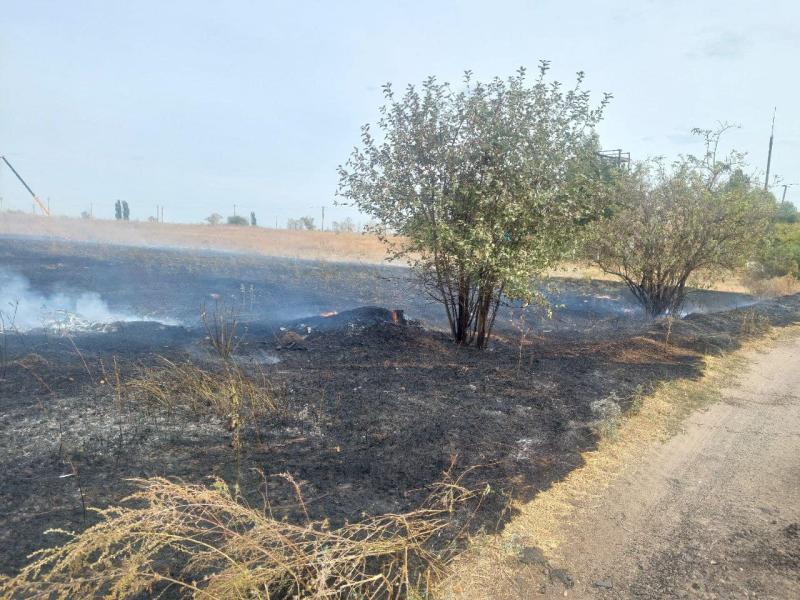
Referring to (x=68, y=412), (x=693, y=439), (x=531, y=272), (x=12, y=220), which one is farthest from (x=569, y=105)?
(x=12, y=220)

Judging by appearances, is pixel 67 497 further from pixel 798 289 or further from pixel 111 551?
pixel 798 289

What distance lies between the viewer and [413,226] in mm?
9453

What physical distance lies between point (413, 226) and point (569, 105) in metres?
3.11

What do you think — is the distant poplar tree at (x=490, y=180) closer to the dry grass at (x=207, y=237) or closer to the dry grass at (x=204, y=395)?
the dry grass at (x=204, y=395)

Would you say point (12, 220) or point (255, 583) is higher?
point (12, 220)

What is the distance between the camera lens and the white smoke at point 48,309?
11578 millimetres

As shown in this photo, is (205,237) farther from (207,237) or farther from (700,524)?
(700,524)

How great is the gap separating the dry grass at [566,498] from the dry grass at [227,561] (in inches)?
8.1

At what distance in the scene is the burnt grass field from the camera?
4.53 meters

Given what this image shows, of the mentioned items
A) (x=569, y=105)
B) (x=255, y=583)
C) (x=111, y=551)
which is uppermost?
(x=569, y=105)

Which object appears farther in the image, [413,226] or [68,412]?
[413,226]

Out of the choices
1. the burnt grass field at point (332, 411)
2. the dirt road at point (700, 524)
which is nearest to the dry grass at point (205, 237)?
the burnt grass field at point (332, 411)

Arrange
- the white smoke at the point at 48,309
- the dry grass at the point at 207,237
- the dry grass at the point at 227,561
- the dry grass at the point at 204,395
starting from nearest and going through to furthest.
Answer: the dry grass at the point at 227,561, the dry grass at the point at 204,395, the white smoke at the point at 48,309, the dry grass at the point at 207,237

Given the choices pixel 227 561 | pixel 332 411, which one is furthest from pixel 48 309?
pixel 227 561
